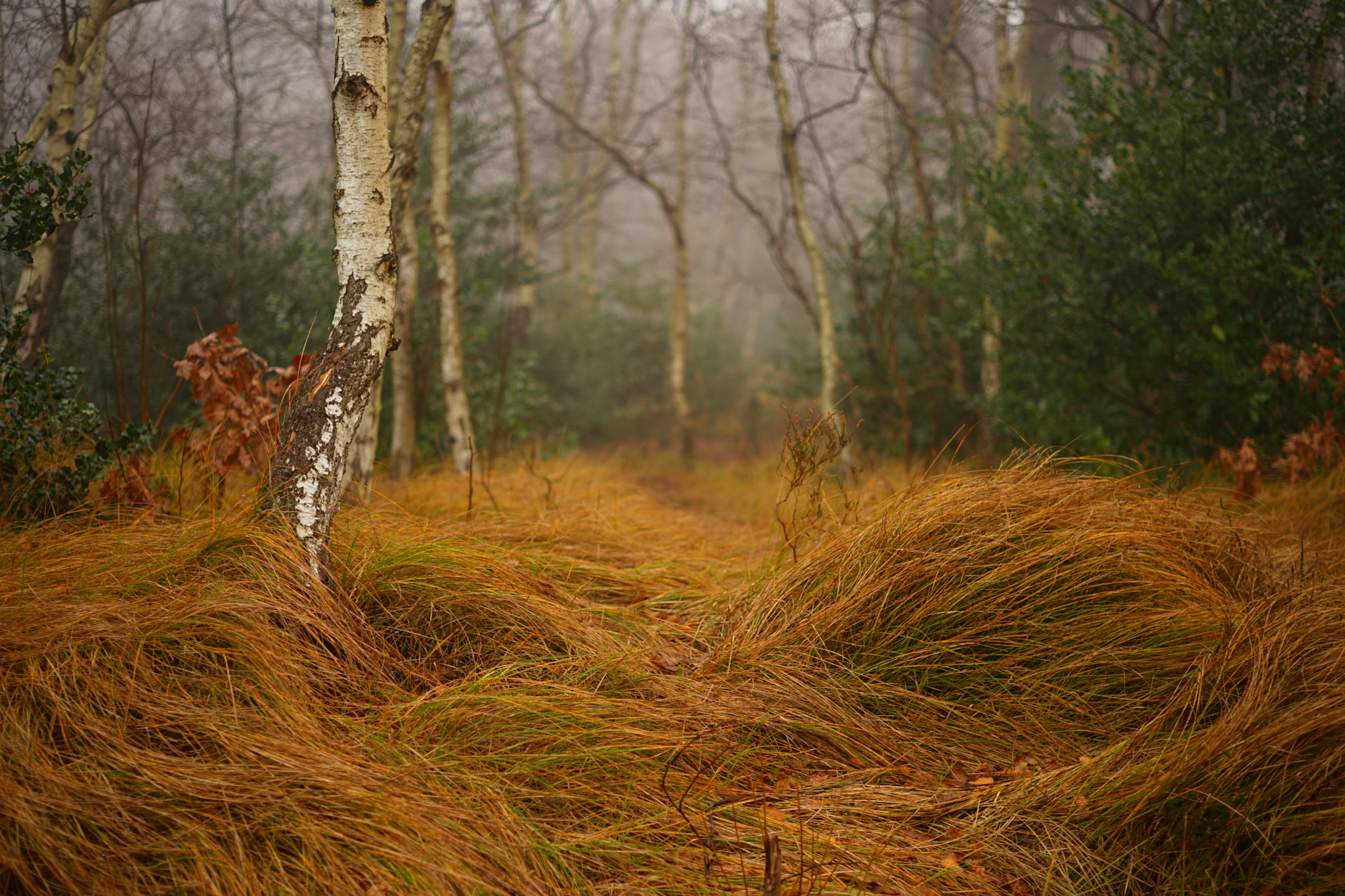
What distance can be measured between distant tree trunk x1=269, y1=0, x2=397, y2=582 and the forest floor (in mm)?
194

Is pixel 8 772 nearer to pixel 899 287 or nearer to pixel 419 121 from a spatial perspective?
pixel 419 121

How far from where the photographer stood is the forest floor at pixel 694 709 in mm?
1628

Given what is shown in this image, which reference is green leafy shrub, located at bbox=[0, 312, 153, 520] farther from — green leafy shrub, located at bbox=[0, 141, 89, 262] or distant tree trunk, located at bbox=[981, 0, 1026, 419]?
distant tree trunk, located at bbox=[981, 0, 1026, 419]

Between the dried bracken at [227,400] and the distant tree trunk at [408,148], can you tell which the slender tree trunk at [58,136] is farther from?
the distant tree trunk at [408,148]

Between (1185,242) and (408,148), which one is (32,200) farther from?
(1185,242)

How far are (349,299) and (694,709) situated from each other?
1.69 metres

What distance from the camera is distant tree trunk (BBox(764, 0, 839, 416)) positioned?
6215 mm

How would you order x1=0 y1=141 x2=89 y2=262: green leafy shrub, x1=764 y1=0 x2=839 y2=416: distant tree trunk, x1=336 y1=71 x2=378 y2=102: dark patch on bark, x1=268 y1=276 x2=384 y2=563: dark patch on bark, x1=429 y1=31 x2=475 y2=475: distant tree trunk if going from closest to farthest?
x1=268 y1=276 x2=384 y2=563: dark patch on bark, x1=336 y1=71 x2=378 y2=102: dark patch on bark, x1=0 y1=141 x2=89 y2=262: green leafy shrub, x1=429 y1=31 x2=475 y2=475: distant tree trunk, x1=764 y1=0 x2=839 y2=416: distant tree trunk

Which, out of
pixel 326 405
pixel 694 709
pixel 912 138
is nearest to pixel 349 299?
pixel 326 405

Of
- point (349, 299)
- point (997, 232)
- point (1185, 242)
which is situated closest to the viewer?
point (349, 299)

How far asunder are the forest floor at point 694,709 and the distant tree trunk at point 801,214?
11.2 feet

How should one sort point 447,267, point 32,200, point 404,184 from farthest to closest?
1. point 447,267
2. point 404,184
3. point 32,200

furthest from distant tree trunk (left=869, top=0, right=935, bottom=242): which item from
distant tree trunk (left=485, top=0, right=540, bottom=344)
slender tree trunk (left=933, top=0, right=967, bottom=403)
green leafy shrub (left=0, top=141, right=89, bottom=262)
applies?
green leafy shrub (left=0, top=141, right=89, bottom=262)

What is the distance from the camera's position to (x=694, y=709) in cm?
219
